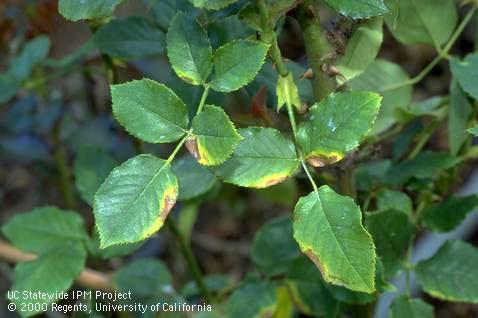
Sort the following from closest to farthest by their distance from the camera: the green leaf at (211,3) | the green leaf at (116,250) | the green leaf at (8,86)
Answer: the green leaf at (211,3)
the green leaf at (116,250)
the green leaf at (8,86)

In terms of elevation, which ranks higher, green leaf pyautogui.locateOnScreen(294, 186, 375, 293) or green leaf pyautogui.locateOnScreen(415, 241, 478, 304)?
green leaf pyautogui.locateOnScreen(294, 186, 375, 293)

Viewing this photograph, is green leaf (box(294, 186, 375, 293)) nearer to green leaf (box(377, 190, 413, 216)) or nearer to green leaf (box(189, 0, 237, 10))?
green leaf (box(189, 0, 237, 10))

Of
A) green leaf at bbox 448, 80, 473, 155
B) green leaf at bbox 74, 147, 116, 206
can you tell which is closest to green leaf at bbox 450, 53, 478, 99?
green leaf at bbox 448, 80, 473, 155

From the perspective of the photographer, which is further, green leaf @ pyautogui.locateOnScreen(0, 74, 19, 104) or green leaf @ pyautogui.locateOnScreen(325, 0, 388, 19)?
green leaf @ pyautogui.locateOnScreen(0, 74, 19, 104)

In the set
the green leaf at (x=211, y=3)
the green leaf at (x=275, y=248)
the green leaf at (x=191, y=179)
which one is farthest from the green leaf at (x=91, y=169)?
the green leaf at (x=211, y=3)

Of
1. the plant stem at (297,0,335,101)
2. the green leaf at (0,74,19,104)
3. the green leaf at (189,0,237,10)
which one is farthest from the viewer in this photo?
the green leaf at (0,74,19,104)

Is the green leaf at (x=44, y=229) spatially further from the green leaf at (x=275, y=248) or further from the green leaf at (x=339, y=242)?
the green leaf at (x=339, y=242)
